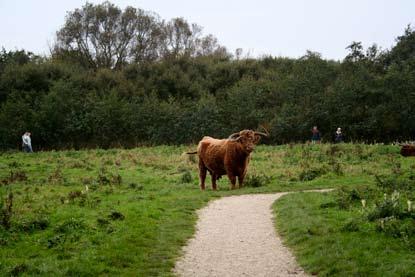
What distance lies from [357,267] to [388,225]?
2.35 meters

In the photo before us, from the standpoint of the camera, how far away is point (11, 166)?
29.3 metres

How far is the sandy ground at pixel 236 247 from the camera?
9.41m

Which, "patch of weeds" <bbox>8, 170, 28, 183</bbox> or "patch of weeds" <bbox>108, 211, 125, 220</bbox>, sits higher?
"patch of weeds" <bbox>8, 170, 28, 183</bbox>

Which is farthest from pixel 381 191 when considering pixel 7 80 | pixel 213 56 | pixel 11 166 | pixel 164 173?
pixel 213 56

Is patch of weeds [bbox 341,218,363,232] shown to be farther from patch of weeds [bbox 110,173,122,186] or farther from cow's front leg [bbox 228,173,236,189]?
patch of weeds [bbox 110,173,122,186]

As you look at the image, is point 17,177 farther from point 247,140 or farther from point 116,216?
point 116,216

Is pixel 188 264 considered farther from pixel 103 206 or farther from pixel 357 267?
pixel 103 206

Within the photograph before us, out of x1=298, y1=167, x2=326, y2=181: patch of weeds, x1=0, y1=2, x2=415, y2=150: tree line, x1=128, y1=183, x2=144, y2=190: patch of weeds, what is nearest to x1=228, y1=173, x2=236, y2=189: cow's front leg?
x1=128, y1=183, x2=144, y2=190: patch of weeds

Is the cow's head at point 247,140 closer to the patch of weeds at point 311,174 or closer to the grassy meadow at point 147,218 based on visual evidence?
the grassy meadow at point 147,218

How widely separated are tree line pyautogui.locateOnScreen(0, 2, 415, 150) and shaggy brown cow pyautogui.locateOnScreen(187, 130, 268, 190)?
27667 mm

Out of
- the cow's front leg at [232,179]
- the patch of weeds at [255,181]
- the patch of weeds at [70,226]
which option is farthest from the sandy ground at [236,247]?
the patch of weeds at [255,181]

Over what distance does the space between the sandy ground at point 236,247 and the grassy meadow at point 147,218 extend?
0.29m

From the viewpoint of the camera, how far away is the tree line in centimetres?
4897

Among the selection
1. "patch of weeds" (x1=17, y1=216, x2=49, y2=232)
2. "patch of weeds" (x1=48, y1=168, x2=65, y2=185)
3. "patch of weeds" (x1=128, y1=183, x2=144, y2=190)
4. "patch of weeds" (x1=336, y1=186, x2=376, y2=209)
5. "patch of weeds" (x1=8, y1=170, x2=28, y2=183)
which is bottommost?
"patch of weeds" (x1=336, y1=186, x2=376, y2=209)
